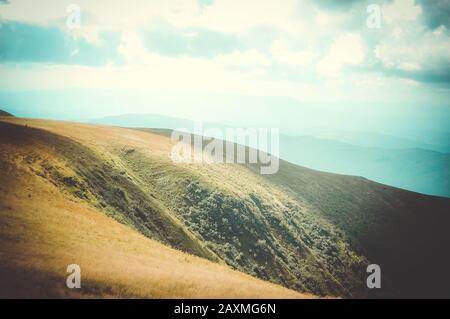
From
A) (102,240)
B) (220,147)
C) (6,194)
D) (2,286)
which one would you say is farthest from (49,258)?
(220,147)

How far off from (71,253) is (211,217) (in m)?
29.2

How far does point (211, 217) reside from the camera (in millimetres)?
45062

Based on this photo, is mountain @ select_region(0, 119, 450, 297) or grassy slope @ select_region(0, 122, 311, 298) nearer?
grassy slope @ select_region(0, 122, 311, 298)

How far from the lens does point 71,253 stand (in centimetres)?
1689

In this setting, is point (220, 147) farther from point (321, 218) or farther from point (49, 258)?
point (49, 258)

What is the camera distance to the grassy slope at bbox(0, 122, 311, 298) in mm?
13402

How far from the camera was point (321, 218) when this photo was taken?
64.3 m

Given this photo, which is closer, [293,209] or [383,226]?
[293,209]

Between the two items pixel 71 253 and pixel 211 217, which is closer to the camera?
pixel 71 253

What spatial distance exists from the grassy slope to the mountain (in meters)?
0.14

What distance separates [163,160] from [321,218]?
36441mm

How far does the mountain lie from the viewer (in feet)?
64.6

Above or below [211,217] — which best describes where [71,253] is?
above
